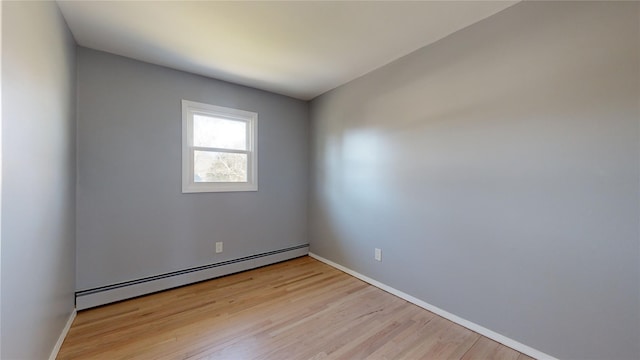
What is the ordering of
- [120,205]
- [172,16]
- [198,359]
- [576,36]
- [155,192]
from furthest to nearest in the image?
[155,192], [120,205], [172,16], [198,359], [576,36]

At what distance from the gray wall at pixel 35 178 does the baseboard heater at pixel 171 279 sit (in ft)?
0.97

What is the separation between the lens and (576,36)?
55.3 inches

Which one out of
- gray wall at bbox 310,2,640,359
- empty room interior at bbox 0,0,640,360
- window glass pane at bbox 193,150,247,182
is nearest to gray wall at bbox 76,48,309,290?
empty room interior at bbox 0,0,640,360

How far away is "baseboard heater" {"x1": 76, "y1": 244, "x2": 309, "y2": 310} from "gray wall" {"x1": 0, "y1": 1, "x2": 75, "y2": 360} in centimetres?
30

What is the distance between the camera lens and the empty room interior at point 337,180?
1292mm

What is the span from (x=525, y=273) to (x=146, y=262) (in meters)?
3.13

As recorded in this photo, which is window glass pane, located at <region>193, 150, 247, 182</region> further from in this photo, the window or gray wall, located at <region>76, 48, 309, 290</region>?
gray wall, located at <region>76, 48, 309, 290</region>

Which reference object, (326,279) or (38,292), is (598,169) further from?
(38,292)

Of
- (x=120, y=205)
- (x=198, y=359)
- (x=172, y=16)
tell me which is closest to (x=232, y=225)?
(x=120, y=205)

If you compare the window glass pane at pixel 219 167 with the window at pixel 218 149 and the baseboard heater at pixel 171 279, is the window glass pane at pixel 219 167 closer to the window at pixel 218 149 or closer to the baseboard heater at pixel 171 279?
the window at pixel 218 149

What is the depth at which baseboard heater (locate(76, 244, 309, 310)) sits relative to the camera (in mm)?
2129

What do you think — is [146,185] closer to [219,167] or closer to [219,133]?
[219,167]

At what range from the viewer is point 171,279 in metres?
2.50

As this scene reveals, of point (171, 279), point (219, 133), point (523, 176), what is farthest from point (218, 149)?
point (523, 176)
